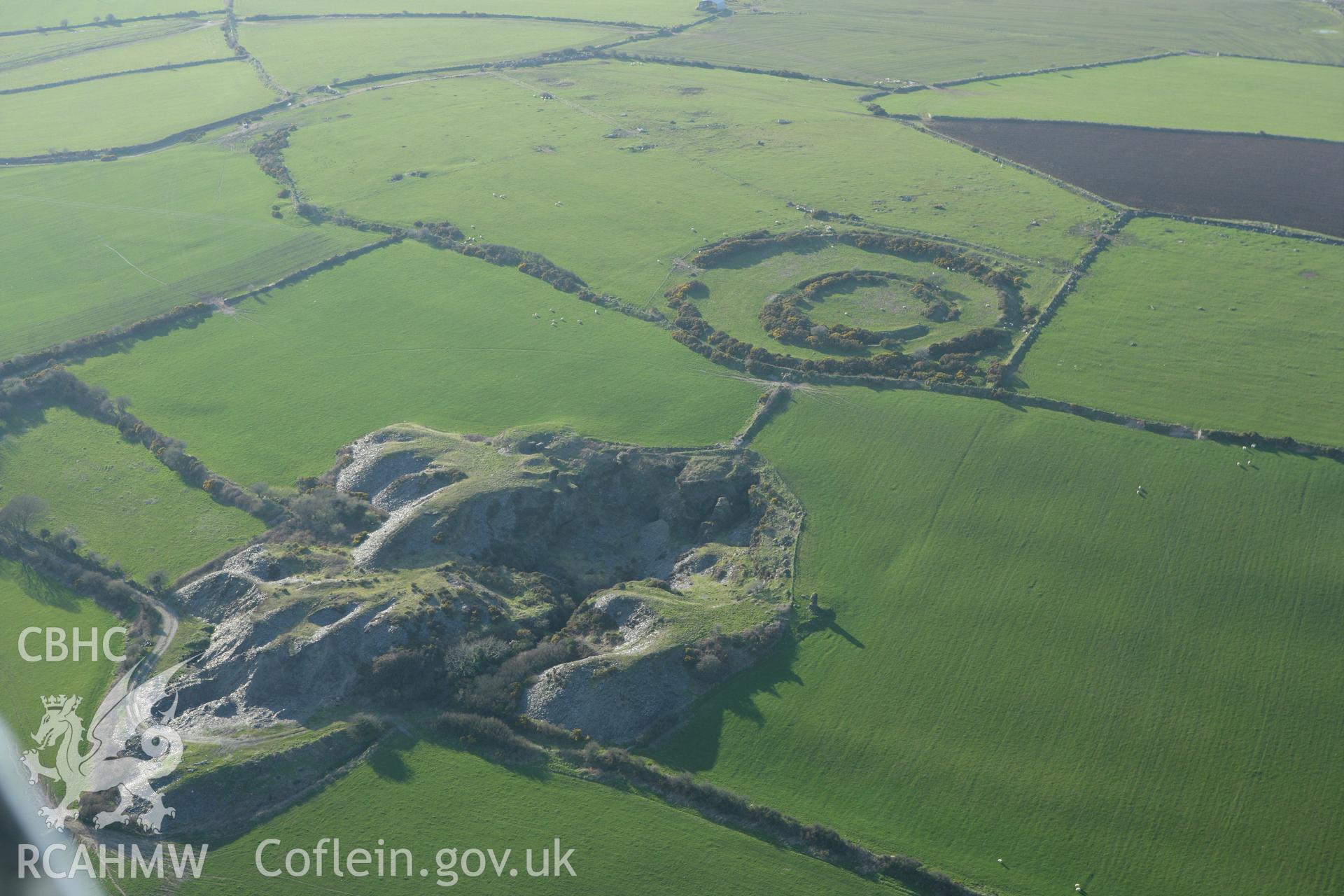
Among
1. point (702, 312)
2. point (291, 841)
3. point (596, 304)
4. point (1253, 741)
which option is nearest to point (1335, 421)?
point (1253, 741)

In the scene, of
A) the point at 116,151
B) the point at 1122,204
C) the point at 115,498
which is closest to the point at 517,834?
the point at 115,498

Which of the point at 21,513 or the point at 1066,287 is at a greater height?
the point at 1066,287

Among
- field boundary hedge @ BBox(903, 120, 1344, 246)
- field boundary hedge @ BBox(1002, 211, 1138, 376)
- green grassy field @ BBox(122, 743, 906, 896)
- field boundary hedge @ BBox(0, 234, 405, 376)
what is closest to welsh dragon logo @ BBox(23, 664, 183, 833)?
green grassy field @ BBox(122, 743, 906, 896)

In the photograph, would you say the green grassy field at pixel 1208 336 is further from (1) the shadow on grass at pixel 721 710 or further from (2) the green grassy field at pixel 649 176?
(1) the shadow on grass at pixel 721 710

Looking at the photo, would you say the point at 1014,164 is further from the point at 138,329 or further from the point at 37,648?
the point at 37,648

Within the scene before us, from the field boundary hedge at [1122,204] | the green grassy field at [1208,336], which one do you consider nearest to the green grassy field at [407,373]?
the green grassy field at [1208,336]

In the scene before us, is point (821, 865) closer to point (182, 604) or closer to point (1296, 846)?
point (1296, 846)
